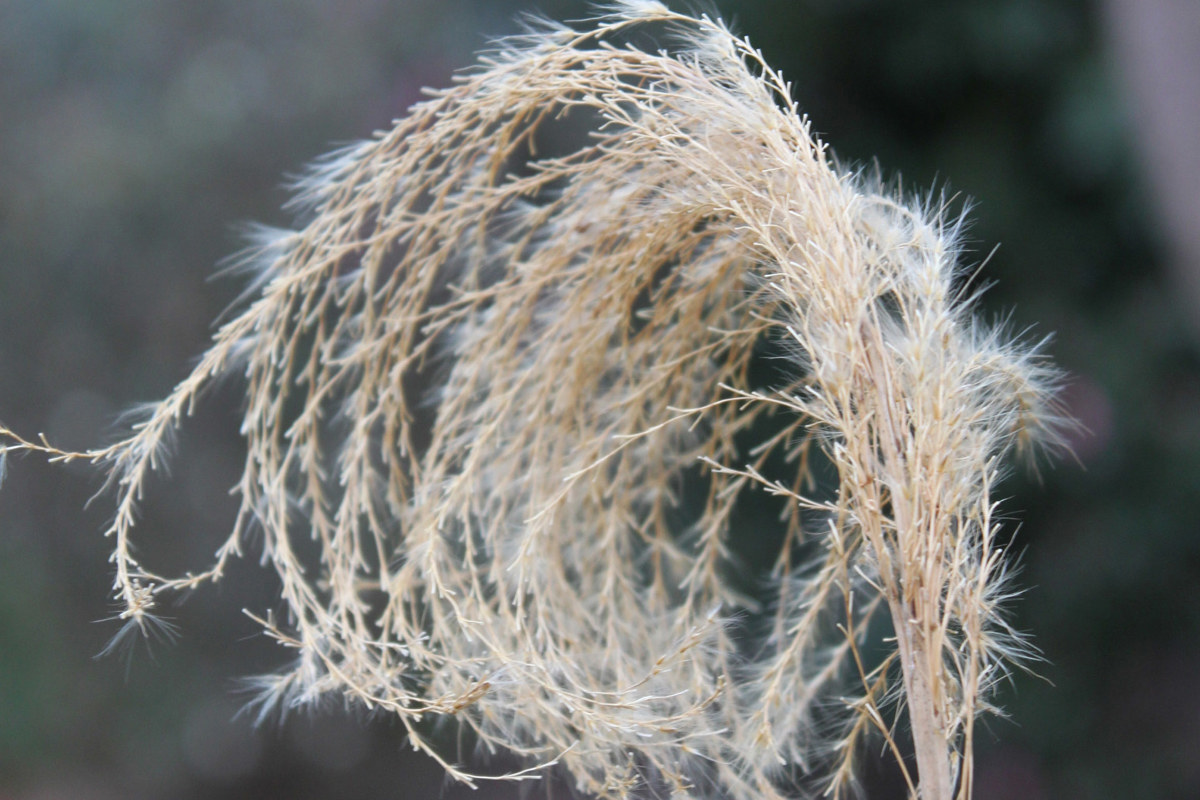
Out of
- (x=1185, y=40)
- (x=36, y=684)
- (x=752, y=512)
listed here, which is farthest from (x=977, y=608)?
(x=36, y=684)

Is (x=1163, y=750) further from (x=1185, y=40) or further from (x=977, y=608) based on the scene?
(x=977, y=608)

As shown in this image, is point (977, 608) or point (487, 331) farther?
point (487, 331)

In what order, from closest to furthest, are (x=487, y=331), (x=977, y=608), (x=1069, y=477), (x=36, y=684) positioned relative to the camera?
1. (x=977, y=608)
2. (x=487, y=331)
3. (x=1069, y=477)
4. (x=36, y=684)

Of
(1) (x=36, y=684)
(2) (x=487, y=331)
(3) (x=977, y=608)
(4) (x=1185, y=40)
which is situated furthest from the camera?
(1) (x=36, y=684)

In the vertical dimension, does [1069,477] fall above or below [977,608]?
above

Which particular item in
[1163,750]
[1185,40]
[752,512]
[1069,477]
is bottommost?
[1163,750]

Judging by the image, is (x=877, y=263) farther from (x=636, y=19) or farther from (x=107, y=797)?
(x=107, y=797)

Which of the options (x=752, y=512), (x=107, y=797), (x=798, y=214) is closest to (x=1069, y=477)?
(x=752, y=512)
